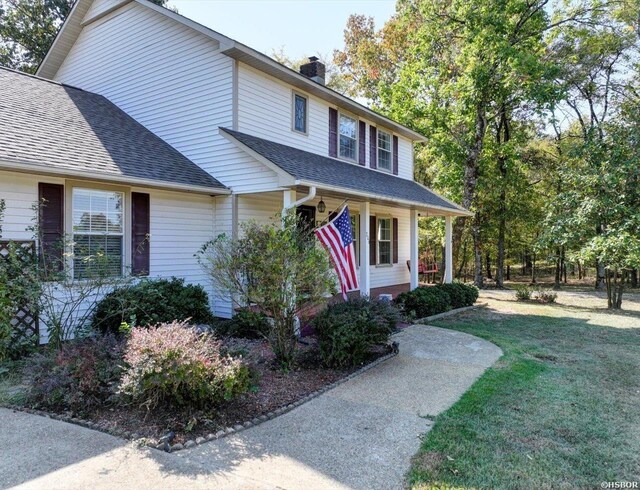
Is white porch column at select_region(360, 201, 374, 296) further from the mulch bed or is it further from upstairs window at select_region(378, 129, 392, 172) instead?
upstairs window at select_region(378, 129, 392, 172)

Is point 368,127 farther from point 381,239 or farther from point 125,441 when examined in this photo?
point 125,441

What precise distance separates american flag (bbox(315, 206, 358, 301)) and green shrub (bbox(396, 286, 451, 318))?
2.99 m

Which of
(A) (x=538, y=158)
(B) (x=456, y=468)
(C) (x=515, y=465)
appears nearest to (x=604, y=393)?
(C) (x=515, y=465)

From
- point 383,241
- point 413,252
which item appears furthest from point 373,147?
point 413,252

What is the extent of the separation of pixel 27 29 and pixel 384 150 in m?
17.1

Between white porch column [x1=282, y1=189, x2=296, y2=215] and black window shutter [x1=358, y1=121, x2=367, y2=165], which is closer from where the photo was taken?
white porch column [x1=282, y1=189, x2=296, y2=215]

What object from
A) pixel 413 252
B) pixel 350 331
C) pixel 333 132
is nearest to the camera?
pixel 350 331

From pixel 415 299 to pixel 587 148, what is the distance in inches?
290

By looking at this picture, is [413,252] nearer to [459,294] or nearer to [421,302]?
[459,294]

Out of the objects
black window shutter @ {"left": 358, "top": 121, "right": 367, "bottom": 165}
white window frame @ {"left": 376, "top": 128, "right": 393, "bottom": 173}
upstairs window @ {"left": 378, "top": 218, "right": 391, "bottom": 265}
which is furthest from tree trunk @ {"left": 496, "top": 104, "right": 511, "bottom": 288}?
black window shutter @ {"left": 358, "top": 121, "right": 367, "bottom": 165}

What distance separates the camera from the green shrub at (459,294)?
40.1 ft

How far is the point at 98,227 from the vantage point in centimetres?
758

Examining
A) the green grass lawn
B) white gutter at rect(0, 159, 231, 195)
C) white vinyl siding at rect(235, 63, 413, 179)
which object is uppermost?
white vinyl siding at rect(235, 63, 413, 179)

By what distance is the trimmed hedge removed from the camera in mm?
10641
